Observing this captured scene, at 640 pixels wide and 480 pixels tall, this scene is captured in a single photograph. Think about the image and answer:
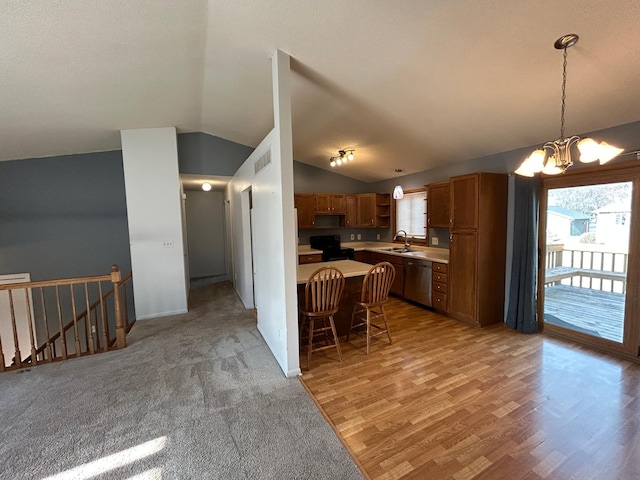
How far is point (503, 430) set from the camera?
1957 mm

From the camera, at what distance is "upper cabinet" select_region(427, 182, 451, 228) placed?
4410mm

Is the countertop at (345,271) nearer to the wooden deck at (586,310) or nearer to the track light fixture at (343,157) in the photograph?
the track light fixture at (343,157)

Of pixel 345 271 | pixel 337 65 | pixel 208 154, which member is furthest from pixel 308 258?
pixel 337 65

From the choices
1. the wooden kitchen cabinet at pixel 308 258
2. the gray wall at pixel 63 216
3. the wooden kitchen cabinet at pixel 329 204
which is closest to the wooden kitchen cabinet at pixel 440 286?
the wooden kitchen cabinet at pixel 308 258

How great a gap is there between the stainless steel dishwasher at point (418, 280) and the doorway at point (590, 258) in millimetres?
1403

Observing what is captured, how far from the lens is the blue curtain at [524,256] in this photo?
11.3 ft

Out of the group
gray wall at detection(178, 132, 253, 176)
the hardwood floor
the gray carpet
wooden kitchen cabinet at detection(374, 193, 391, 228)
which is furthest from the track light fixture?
the gray carpet

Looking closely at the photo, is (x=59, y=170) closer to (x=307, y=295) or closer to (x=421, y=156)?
(x=307, y=295)

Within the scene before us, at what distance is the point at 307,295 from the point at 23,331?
6005 mm

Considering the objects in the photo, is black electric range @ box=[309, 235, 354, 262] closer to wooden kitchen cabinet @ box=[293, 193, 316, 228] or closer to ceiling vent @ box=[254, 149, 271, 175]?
wooden kitchen cabinet @ box=[293, 193, 316, 228]

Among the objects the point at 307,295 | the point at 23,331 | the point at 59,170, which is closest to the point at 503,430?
the point at 307,295

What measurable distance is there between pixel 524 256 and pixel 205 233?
649 cm

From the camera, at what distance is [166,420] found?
81.8 inches

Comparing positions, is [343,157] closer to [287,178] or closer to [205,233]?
[287,178]
